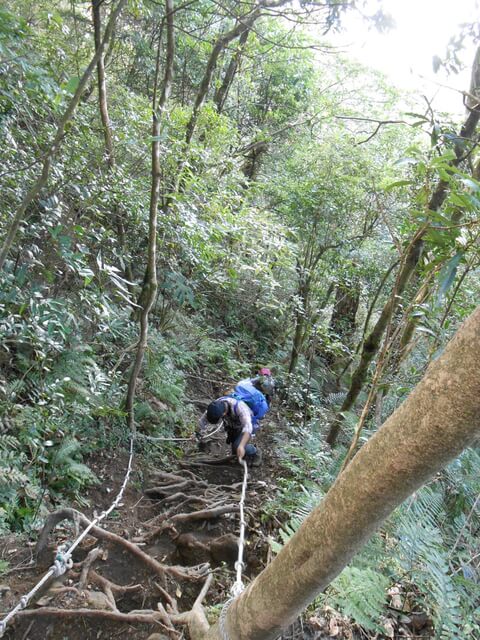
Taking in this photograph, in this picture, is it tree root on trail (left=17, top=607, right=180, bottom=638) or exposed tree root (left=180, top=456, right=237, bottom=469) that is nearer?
tree root on trail (left=17, top=607, right=180, bottom=638)

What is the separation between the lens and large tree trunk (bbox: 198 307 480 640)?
3.37ft

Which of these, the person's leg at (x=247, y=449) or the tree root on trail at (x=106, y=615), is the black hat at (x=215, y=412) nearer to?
the person's leg at (x=247, y=449)

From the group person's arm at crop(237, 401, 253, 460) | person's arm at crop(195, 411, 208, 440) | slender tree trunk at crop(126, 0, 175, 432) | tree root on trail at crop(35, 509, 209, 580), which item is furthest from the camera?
person's arm at crop(195, 411, 208, 440)

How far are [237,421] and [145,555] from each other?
2398 mm

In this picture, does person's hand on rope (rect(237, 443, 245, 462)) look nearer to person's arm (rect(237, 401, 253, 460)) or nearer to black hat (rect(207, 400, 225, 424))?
person's arm (rect(237, 401, 253, 460))

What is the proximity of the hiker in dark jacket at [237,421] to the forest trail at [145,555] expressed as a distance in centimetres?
26

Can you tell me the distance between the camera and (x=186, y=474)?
550cm

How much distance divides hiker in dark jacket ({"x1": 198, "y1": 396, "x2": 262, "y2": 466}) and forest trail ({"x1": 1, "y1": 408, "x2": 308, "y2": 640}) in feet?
0.86

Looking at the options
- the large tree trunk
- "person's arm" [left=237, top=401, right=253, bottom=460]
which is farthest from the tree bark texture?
the large tree trunk

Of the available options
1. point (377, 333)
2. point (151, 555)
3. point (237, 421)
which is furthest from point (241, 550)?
point (377, 333)

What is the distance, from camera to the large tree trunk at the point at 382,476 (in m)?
1.03

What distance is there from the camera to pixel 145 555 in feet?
11.8

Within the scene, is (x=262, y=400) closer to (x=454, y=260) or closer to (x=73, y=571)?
(x=73, y=571)

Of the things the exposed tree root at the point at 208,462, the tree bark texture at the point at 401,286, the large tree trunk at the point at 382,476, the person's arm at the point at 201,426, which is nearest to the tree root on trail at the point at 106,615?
the large tree trunk at the point at 382,476
